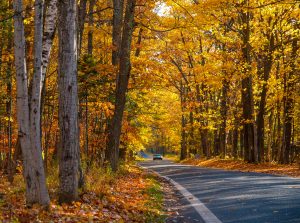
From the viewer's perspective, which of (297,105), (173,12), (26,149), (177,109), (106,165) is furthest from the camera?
(177,109)

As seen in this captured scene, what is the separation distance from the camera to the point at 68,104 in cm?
784

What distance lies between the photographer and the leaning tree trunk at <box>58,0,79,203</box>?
7.86 m

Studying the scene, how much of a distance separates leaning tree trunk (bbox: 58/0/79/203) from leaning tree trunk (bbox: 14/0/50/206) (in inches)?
33.3

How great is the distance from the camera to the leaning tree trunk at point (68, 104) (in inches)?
309

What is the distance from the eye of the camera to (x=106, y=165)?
14930 millimetres

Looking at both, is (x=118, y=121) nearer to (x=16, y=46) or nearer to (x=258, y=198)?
(x=258, y=198)

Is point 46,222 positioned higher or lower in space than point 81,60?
lower

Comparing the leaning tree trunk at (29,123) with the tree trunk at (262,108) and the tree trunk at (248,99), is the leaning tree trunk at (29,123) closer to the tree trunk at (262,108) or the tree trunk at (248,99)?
the tree trunk at (248,99)

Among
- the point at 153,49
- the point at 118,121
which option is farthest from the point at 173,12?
the point at 118,121

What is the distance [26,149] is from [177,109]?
41.5 meters

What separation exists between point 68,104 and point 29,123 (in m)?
1.00

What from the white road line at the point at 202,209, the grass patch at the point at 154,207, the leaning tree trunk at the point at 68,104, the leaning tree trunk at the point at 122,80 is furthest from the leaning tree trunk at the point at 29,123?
the leaning tree trunk at the point at 122,80

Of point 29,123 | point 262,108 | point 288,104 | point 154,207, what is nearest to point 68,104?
point 29,123

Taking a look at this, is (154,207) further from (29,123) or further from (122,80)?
(122,80)
